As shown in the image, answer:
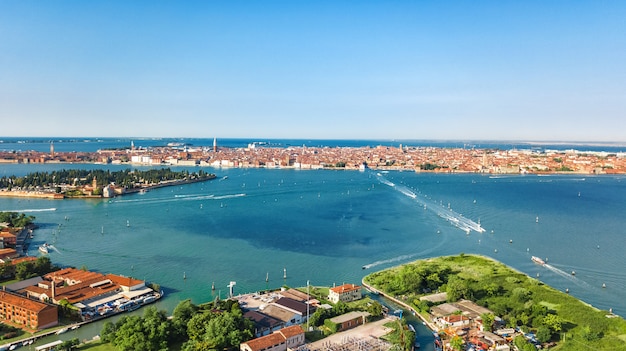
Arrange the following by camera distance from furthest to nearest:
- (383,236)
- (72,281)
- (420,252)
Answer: (383,236)
(420,252)
(72,281)

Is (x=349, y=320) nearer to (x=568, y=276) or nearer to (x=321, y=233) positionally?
(x=568, y=276)

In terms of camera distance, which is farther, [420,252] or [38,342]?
[420,252]

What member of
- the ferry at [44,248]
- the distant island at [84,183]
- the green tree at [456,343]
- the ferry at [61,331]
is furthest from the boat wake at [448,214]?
the distant island at [84,183]

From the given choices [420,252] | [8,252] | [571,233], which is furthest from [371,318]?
[571,233]

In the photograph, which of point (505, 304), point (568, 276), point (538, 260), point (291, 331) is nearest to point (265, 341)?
point (291, 331)

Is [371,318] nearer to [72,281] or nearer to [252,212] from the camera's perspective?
[72,281]

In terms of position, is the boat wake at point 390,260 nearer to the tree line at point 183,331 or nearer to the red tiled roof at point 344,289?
the red tiled roof at point 344,289
